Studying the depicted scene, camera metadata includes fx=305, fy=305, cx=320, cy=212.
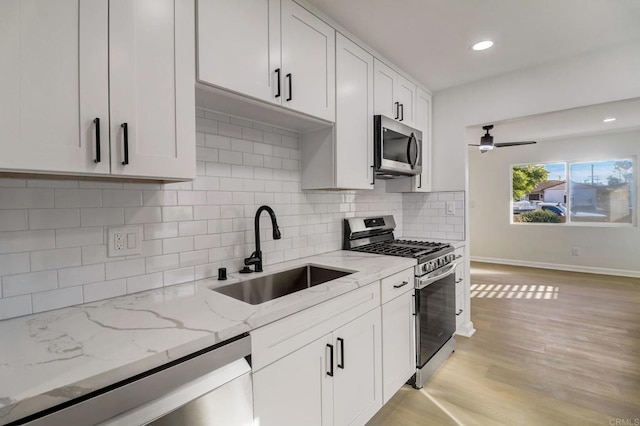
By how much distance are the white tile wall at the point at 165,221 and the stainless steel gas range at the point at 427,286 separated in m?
0.38

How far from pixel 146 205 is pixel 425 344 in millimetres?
2014

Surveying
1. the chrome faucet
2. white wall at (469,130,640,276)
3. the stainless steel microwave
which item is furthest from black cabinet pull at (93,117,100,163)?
white wall at (469,130,640,276)

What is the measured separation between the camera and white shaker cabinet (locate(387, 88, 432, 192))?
293cm

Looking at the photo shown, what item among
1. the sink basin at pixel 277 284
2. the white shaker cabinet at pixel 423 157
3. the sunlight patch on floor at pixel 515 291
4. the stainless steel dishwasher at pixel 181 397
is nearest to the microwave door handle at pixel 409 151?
the white shaker cabinet at pixel 423 157

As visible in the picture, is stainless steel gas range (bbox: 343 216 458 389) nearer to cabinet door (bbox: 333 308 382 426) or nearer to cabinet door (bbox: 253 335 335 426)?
cabinet door (bbox: 333 308 382 426)

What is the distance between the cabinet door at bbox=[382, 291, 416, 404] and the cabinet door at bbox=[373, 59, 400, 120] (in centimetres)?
142

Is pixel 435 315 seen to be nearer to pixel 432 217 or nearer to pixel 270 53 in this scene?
pixel 432 217

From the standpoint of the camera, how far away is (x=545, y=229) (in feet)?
19.0

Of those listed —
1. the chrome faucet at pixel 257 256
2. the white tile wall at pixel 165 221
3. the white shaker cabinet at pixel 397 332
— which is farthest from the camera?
the white shaker cabinet at pixel 397 332

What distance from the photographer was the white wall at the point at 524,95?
2.29 meters

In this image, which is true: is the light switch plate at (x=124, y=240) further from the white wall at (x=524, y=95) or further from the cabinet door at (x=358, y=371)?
the white wall at (x=524, y=95)

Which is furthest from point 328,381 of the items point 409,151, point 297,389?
point 409,151

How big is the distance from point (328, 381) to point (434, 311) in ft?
4.02

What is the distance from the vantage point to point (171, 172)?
3.86 feet
